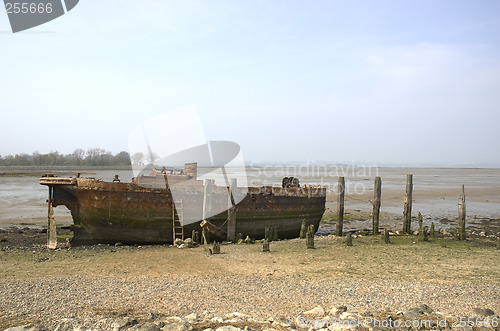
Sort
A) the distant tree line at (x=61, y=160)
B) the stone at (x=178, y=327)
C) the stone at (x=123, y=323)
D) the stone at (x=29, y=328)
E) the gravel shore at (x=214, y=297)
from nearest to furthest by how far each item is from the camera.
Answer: the stone at (x=29, y=328)
the stone at (x=178, y=327)
the stone at (x=123, y=323)
the gravel shore at (x=214, y=297)
the distant tree line at (x=61, y=160)

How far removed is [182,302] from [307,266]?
4536 mm

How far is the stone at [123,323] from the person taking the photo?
620 cm

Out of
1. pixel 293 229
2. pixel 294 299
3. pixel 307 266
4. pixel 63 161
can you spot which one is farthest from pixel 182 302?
pixel 63 161

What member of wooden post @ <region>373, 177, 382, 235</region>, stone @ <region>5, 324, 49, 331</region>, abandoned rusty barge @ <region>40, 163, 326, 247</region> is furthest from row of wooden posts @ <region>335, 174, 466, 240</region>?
stone @ <region>5, 324, 49, 331</region>

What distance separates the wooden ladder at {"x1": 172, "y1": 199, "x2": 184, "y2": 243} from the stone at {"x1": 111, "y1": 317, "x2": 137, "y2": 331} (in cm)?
770

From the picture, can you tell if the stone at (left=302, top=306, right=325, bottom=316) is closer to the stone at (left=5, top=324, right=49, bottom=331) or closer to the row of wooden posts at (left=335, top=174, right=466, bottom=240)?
the stone at (left=5, top=324, right=49, bottom=331)

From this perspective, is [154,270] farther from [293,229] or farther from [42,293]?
[293,229]

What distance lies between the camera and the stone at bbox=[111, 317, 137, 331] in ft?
20.3

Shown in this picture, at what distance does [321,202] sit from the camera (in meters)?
18.8

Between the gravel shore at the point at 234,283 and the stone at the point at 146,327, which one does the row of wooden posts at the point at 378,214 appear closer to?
the gravel shore at the point at 234,283

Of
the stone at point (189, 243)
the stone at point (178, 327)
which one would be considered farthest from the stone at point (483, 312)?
the stone at point (189, 243)

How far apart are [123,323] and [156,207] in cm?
789

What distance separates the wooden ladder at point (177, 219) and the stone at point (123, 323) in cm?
770

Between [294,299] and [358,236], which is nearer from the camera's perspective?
[294,299]
